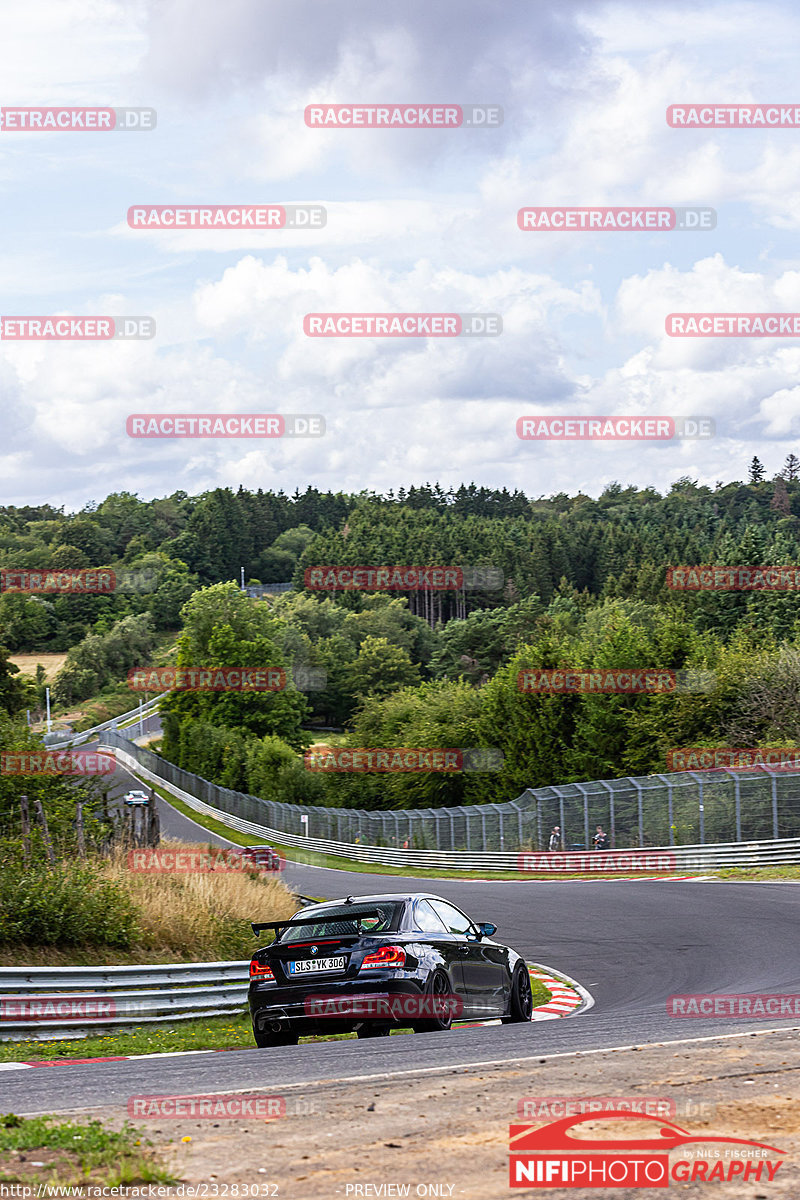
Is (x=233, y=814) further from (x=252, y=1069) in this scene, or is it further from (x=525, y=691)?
(x=252, y=1069)

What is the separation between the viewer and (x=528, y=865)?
42.2 m

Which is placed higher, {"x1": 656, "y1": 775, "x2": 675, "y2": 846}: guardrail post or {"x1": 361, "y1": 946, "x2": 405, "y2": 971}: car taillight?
{"x1": 361, "y1": 946, "x2": 405, "y2": 971}: car taillight

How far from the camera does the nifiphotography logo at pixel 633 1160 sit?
4.85 meters

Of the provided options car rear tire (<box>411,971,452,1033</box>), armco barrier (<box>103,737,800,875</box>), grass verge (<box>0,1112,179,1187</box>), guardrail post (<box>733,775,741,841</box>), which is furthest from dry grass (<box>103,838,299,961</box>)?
guardrail post (<box>733,775,741,841</box>)

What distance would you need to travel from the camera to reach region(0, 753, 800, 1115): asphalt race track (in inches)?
302

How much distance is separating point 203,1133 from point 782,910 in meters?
19.2

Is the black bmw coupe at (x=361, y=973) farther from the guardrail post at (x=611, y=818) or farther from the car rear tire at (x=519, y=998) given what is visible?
the guardrail post at (x=611, y=818)

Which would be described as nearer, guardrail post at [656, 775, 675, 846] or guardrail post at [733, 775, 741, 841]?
guardrail post at [733, 775, 741, 841]

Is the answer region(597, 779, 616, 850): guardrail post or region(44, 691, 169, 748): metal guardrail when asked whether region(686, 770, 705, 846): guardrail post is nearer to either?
region(597, 779, 616, 850): guardrail post

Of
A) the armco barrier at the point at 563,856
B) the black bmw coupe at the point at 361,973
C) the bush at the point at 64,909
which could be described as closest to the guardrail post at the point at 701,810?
the armco barrier at the point at 563,856

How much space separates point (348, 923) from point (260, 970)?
889 mm

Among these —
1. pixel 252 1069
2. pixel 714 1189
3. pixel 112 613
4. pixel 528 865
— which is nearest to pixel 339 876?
pixel 528 865

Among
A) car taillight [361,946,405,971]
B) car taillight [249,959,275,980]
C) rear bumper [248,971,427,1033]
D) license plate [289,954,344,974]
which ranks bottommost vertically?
rear bumper [248,971,427,1033]

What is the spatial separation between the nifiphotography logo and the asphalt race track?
7.57 ft
